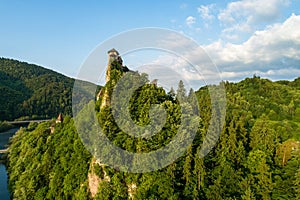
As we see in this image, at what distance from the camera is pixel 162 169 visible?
84.6 feet

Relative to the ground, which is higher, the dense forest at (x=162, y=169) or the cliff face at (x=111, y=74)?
the cliff face at (x=111, y=74)

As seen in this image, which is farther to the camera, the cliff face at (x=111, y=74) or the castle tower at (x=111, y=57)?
the castle tower at (x=111, y=57)

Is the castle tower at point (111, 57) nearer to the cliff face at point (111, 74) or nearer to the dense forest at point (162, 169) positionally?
the cliff face at point (111, 74)

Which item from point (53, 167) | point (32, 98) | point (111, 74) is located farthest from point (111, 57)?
point (32, 98)

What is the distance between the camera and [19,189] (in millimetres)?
33812

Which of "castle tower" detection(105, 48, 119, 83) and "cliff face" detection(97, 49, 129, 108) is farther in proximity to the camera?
"castle tower" detection(105, 48, 119, 83)

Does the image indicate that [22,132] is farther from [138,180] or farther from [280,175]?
[280,175]

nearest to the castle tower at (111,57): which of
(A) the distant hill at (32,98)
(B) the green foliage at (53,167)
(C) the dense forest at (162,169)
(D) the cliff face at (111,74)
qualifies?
(D) the cliff face at (111,74)

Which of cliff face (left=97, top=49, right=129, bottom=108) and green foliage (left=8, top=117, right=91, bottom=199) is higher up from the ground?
cliff face (left=97, top=49, right=129, bottom=108)

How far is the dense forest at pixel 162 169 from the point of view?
25.0m

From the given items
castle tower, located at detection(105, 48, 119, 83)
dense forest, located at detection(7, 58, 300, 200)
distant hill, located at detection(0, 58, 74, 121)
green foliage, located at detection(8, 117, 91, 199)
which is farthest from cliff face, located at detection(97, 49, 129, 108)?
distant hill, located at detection(0, 58, 74, 121)

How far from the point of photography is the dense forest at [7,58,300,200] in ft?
82.1

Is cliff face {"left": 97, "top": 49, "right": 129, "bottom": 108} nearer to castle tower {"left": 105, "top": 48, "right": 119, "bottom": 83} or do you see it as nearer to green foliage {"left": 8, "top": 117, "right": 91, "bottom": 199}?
castle tower {"left": 105, "top": 48, "right": 119, "bottom": 83}

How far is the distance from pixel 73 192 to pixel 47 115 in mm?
89454
